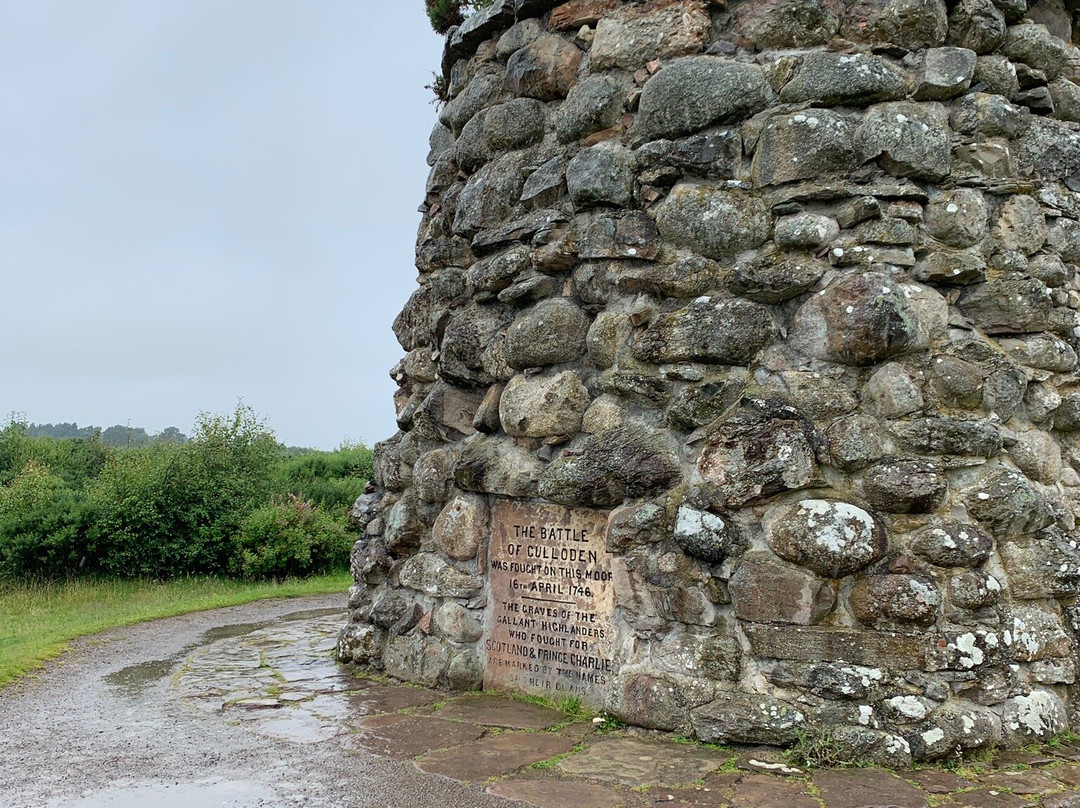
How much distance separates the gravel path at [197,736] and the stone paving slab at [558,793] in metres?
0.10

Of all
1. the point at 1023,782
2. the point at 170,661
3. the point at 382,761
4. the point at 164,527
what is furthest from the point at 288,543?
the point at 1023,782

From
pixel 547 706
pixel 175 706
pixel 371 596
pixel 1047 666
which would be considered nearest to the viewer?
pixel 1047 666

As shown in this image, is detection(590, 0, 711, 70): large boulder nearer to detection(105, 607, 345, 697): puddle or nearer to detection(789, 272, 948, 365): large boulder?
detection(789, 272, 948, 365): large boulder

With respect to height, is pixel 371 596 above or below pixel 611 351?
below

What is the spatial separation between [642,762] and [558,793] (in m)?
0.49

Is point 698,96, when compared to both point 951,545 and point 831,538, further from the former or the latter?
point 951,545

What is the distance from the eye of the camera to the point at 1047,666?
388 centimetres

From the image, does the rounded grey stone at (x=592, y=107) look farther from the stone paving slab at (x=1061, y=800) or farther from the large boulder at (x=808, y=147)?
the stone paving slab at (x=1061, y=800)

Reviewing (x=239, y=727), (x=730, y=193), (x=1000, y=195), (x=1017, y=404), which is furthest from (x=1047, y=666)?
(x=239, y=727)

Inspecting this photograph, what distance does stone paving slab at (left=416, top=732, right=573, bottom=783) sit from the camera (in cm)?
356

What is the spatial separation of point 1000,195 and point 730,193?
1300mm

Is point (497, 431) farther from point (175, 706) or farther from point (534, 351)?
point (175, 706)

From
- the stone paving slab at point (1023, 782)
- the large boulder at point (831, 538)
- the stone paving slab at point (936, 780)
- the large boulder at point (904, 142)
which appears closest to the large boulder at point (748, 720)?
the stone paving slab at point (936, 780)

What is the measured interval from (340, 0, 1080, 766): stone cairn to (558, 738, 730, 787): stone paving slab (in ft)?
0.50
